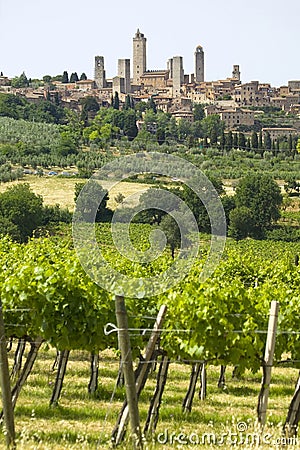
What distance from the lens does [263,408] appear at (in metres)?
6.49

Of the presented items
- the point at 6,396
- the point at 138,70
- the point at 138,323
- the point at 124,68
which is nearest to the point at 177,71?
the point at 124,68

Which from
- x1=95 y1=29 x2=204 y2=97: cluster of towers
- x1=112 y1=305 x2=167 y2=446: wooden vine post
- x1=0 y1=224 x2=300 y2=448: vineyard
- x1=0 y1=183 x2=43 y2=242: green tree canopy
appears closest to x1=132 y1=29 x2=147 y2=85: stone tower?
x1=95 y1=29 x2=204 y2=97: cluster of towers

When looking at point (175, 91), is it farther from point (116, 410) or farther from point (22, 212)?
point (116, 410)

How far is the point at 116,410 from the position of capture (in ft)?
28.0

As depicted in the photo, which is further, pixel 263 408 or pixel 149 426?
pixel 149 426

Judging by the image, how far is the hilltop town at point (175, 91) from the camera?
114m

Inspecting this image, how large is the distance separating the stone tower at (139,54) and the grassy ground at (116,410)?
141532 mm

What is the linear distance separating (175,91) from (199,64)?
24699mm

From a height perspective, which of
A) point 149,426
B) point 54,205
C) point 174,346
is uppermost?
point 174,346

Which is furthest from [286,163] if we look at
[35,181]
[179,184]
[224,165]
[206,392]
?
[206,392]

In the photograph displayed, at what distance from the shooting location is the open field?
2010 inches

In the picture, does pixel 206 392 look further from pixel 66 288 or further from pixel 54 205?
pixel 54 205

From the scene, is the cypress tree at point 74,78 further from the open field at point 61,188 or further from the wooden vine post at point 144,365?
the wooden vine post at point 144,365

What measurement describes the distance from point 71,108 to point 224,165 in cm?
5330
